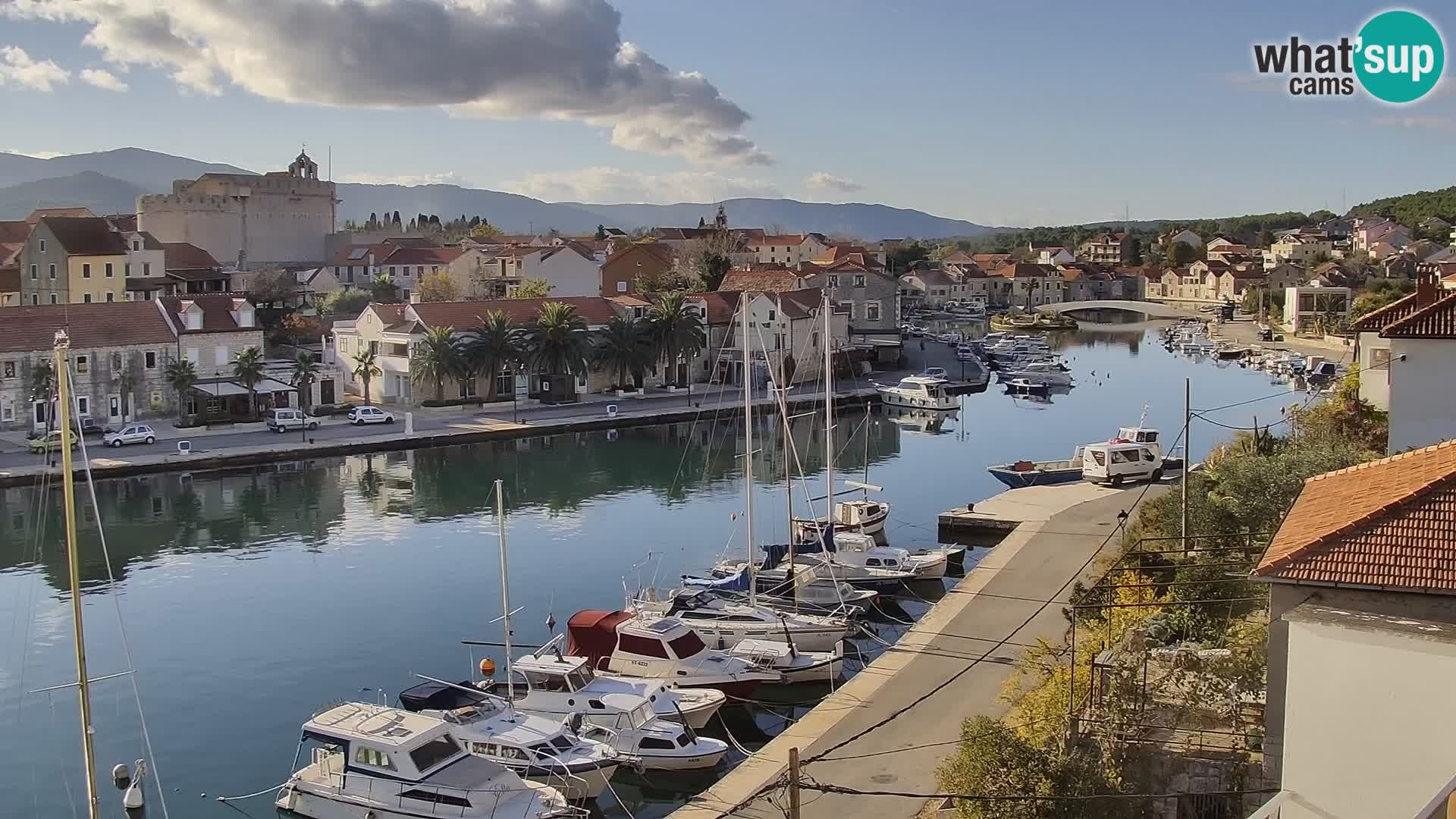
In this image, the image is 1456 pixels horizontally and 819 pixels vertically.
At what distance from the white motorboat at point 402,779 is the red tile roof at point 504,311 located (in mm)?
36736

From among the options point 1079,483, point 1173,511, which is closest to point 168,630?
point 1173,511

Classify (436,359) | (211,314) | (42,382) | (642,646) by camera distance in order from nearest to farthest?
(642,646) → (42,382) → (211,314) → (436,359)

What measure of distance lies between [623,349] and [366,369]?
10.3 m

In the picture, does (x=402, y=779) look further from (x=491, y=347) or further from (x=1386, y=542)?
(x=491, y=347)

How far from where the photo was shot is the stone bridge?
120938mm

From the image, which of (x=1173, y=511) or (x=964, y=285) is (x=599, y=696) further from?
(x=964, y=285)

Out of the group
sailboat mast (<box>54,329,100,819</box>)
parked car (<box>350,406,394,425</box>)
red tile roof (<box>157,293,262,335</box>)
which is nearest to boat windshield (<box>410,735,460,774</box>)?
sailboat mast (<box>54,329,100,819</box>)

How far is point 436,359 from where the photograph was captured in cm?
5066

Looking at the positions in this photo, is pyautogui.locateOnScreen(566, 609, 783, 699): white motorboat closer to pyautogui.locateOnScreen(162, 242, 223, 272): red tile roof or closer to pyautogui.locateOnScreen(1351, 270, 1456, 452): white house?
pyautogui.locateOnScreen(1351, 270, 1456, 452): white house

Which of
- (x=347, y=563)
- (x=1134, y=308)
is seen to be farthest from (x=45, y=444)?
(x=1134, y=308)

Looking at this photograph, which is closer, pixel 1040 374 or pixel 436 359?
pixel 436 359

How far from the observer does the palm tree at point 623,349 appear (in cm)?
5572

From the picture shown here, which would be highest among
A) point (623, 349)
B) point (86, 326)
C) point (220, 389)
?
point (86, 326)

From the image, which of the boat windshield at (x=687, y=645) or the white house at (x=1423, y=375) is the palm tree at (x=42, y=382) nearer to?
the boat windshield at (x=687, y=645)
